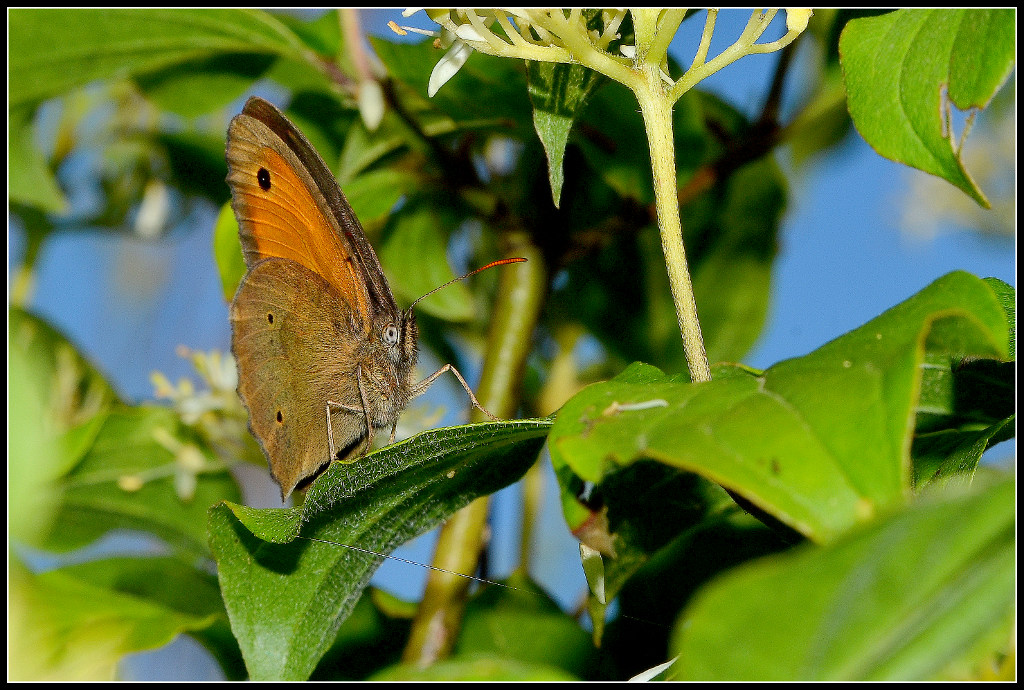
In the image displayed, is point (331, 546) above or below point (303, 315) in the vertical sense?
below

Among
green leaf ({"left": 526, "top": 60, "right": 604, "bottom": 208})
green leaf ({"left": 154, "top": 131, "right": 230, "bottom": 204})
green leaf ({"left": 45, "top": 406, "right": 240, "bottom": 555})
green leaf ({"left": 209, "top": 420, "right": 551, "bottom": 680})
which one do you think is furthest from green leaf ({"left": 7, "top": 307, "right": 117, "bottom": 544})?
green leaf ({"left": 526, "top": 60, "right": 604, "bottom": 208})

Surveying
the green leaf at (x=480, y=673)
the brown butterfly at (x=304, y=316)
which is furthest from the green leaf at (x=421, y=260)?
the green leaf at (x=480, y=673)

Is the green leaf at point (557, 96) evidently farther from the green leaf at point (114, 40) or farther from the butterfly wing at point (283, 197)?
the green leaf at point (114, 40)

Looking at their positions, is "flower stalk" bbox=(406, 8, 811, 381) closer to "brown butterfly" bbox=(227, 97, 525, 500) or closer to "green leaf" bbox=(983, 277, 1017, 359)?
"green leaf" bbox=(983, 277, 1017, 359)


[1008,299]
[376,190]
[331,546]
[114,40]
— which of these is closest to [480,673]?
[331,546]

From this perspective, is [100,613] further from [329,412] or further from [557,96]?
[557,96]
